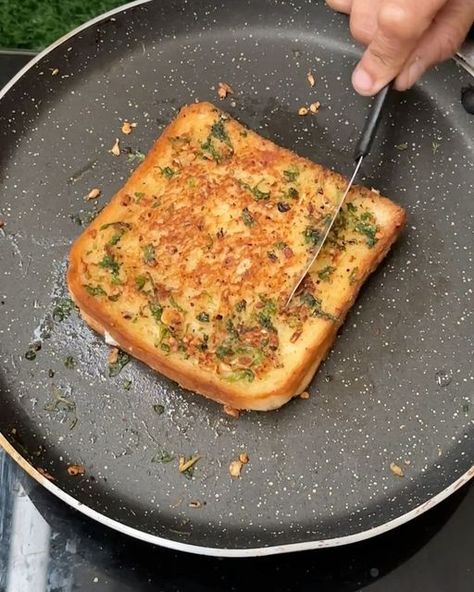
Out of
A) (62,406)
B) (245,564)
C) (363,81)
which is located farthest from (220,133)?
(245,564)

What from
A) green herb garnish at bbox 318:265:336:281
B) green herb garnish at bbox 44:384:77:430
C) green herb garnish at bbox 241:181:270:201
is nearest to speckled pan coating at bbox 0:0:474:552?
green herb garnish at bbox 44:384:77:430

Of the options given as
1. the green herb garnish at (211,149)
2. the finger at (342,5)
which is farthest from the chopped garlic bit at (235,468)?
the finger at (342,5)

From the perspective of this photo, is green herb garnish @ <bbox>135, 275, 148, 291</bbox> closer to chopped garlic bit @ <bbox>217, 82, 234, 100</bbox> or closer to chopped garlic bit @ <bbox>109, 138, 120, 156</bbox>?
chopped garlic bit @ <bbox>109, 138, 120, 156</bbox>

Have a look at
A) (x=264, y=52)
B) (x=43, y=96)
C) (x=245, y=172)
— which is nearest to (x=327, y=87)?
(x=264, y=52)

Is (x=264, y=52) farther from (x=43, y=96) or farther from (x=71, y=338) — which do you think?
(x=71, y=338)

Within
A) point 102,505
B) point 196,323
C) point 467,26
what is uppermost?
point 467,26

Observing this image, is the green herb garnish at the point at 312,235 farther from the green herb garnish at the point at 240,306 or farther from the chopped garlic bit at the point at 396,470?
the chopped garlic bit at the point at 396,470
